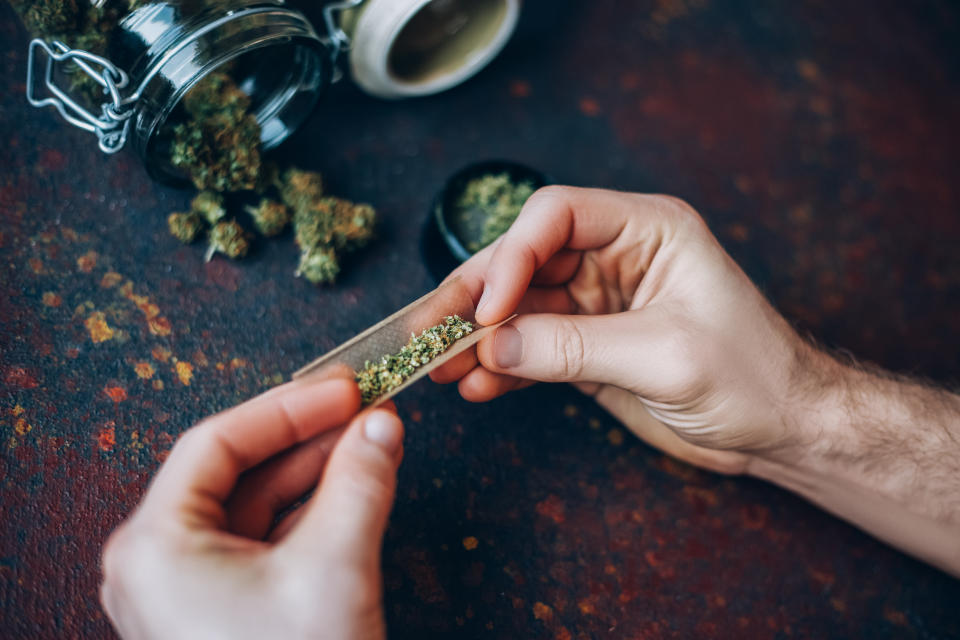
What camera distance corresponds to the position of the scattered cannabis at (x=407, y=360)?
31.7 inches

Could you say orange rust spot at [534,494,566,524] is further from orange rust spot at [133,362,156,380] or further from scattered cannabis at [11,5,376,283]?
orange rust spot at [133,362,156,380]

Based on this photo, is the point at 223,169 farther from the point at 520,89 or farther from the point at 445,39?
the point at 520,89

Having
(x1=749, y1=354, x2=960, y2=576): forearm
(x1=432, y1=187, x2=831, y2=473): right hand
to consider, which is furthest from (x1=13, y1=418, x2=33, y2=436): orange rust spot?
(x1=749, y1=354, x2=960, y2=576): forearm

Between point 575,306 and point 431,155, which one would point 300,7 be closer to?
point 431,155

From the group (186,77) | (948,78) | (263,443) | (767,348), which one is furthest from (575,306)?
(948,78)

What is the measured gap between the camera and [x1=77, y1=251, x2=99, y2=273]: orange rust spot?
942 mm

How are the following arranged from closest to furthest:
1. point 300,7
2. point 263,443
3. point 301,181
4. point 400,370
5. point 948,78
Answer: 1. point 263,443
2. point 400,370
3. point 301,181
4. point 300,7
5. point 948,78

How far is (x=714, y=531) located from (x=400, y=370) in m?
0.61

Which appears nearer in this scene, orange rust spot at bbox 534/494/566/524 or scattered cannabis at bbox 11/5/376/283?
scattered cannabis at bbox 11/5/376/283

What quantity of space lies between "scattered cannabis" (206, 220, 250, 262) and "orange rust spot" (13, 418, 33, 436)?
0.34m

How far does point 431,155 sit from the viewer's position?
1.18 meters

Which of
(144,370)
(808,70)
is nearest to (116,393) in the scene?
(144,370)

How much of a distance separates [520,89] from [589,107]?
16cm

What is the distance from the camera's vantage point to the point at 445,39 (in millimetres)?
1164
